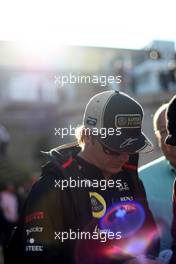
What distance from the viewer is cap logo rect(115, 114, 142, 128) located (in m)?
1.77

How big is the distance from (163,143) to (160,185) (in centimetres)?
17

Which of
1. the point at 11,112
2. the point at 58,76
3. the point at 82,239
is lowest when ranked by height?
the point at 82,239

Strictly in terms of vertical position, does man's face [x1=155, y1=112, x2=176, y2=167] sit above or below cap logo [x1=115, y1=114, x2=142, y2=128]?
below

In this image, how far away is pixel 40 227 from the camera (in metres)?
1.72

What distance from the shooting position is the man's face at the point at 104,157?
1.78 m

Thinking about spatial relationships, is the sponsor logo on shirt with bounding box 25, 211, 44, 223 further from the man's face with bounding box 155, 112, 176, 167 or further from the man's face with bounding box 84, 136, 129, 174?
the man's face with bounding box 155, 112, 176, 167

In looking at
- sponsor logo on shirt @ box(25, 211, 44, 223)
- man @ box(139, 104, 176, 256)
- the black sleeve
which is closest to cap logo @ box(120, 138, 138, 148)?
man @ box(139, 104, 176, 256)

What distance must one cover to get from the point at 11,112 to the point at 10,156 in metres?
0.17

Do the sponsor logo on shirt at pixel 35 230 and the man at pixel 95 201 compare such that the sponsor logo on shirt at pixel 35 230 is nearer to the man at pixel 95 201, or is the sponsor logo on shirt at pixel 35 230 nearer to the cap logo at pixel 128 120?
the man at pixel 95 201

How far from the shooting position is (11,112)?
177 centimetres

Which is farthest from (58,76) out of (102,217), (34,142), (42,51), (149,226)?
(149,226)

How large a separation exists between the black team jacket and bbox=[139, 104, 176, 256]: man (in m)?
0.09

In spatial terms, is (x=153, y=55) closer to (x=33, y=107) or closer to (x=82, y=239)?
(x=33, y=107)

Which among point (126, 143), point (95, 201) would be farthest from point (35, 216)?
point (126, 143)
